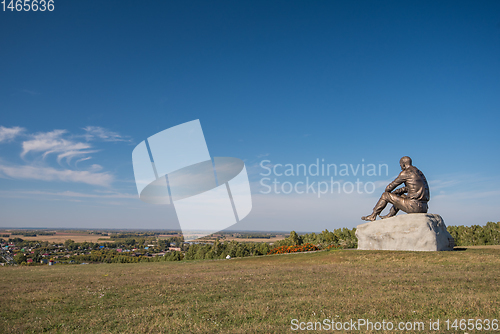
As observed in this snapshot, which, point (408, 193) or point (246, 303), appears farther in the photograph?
point (408, 193)

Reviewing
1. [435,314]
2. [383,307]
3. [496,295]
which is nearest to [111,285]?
[383,307]

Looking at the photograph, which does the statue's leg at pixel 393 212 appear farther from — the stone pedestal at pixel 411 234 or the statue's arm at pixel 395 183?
the statue's arm at pixel 395 183

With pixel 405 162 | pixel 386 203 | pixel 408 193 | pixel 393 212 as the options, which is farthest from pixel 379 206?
pixel 405 162

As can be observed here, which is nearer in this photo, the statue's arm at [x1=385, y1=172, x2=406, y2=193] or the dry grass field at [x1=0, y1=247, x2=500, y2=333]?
the dry grass field at [x1=0, y1=247, x2=500, y2=333]

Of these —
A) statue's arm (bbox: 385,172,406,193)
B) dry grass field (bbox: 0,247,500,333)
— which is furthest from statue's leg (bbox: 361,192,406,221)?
dry grass field (bbox: 0,247,500,333)

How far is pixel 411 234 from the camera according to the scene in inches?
746

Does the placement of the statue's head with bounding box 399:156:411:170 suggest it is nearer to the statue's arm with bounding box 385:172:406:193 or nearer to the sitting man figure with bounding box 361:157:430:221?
the sitting man figure with bounding box 361:157:430:221

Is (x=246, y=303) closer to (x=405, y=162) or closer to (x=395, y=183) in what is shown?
(x=395, y=183)

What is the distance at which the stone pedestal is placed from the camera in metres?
18.6

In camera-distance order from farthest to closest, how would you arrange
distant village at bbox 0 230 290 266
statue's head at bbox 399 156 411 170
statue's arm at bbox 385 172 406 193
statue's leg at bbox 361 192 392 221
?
distant village at bbox 0 230 290 266
statue's leg at bbox 361 192 392 221
statue's head at bbox 399 156 411 170
statue's arm at bbox 385 172 406 193

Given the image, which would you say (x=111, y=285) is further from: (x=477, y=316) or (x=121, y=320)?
(x=477, y=316)

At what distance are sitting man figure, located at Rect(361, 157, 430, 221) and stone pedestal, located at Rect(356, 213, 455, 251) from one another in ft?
2.40

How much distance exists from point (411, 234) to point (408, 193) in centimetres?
287

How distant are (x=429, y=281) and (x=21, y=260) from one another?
46100 mm
